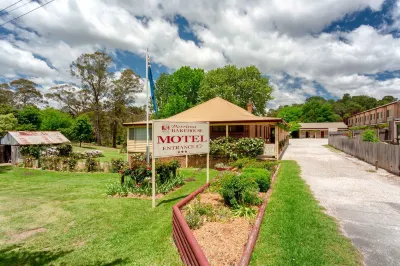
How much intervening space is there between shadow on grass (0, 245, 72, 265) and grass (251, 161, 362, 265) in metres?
3.72

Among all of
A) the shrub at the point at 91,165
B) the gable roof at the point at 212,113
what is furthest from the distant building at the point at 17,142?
the gable roof at the point at 212,113

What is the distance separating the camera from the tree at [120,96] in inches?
1651

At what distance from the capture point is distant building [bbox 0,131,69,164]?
19719mm

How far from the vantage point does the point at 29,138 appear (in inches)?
818

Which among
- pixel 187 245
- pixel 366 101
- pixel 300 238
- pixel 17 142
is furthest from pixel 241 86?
pixel 366 101

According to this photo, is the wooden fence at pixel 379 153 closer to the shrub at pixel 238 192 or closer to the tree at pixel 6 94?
the shrub at pixel 238 192

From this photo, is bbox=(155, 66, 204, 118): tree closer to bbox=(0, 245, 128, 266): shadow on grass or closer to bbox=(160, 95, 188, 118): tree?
bbox=(160, 95, 188, 118): tree

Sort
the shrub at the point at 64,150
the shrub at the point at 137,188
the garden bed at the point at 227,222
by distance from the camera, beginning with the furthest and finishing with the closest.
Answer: the shrub at the point at 64,150 < the shrub at the point at 137,188 < the garden bed at the point at 227,222

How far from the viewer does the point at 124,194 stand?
27.5ft

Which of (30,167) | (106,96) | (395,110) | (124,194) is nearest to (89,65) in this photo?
(106,96)

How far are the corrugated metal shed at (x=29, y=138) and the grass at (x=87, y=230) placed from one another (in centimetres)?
1396

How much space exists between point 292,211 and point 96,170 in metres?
13.9

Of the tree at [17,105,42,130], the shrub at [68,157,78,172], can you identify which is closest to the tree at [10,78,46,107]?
the tree at [17,105,42,130]

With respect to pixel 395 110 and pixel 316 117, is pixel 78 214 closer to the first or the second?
pixel 395 110
